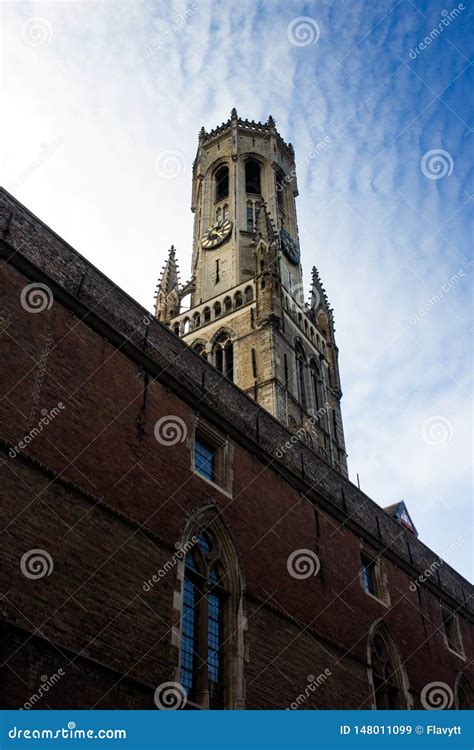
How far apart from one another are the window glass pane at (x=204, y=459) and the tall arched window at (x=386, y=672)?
A: 21.1 feet

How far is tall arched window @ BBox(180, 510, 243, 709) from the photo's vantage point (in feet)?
→ 46.0

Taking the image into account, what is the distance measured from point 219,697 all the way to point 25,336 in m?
7.46

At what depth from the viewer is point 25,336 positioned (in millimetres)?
13828

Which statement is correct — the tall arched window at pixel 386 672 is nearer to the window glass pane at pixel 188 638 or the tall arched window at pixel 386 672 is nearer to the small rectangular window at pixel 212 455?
the small rectangular window at pixel 212 455

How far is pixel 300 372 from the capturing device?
53.1 meters

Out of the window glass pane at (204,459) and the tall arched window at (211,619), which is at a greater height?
the window glass pane at (204,459)

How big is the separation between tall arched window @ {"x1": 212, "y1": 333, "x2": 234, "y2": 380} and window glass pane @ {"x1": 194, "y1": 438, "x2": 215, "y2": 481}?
33047 mm

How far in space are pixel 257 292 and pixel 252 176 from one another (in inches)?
751

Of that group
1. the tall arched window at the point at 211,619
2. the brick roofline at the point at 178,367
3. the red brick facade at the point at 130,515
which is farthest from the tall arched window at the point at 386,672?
the tall arched window at the point at 211,619

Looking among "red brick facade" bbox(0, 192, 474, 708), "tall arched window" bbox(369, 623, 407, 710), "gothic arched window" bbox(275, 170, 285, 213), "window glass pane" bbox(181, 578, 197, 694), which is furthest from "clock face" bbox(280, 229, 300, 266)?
"window glass pane" bbox(181, 578, 197, 694)

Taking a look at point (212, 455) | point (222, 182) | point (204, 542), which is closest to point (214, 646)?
point (204, 542)

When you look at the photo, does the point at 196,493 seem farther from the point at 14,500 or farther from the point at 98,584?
the point at 14,500

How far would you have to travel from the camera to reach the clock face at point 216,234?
61.5 meters

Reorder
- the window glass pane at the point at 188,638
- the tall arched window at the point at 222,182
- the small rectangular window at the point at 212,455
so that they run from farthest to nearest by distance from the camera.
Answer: the tall arched window at the point at 222,182 < the small rectangular window at the point at 212,455 < the window glass pane at the point at 188,638
